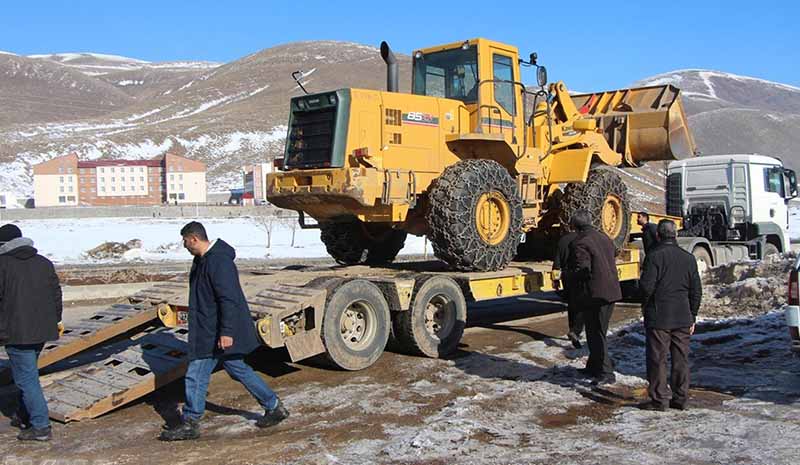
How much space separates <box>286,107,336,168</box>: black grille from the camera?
10.5 m

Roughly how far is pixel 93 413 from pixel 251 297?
2.12 m

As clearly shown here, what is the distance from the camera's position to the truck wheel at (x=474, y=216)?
1032 centimetres

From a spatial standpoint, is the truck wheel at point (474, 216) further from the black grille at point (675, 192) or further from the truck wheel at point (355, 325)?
the black grille at point (675, 192)

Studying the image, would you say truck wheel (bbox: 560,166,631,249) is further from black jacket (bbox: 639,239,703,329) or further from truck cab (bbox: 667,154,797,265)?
black jacket (bbox: 639,239,703,329)

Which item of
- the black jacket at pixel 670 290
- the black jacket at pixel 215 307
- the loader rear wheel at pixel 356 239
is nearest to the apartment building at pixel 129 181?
the loader rear wheel at pixel 356 239

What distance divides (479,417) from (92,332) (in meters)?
4.65

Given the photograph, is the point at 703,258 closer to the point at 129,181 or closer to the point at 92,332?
the point at 92,332

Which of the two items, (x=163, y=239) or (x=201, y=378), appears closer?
(x=201, y=378)

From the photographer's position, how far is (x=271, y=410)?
7047mm

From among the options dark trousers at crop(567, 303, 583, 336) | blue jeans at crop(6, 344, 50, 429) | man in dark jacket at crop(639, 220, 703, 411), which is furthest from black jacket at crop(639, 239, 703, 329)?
blue jeans at crop(6, 344, 50, 429)

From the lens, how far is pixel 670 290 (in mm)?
7215

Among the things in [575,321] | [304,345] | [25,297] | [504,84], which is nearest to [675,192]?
[504,84]

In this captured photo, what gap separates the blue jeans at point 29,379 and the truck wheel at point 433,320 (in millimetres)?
4329

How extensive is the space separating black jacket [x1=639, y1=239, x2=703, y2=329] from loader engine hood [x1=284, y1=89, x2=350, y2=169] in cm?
448
